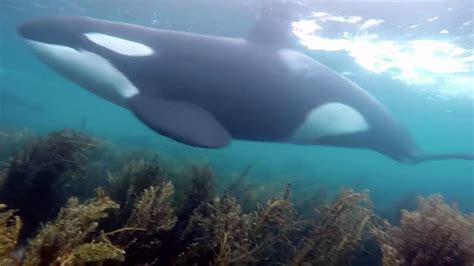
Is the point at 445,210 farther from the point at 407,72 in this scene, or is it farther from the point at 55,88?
the point at 55,88

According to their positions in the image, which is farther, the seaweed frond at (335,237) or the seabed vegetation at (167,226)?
the seaweed frond at (335,237)

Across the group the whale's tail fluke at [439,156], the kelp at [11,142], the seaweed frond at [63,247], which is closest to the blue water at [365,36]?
the whale's tail fluke at [439,156]

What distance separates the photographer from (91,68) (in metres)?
6.41

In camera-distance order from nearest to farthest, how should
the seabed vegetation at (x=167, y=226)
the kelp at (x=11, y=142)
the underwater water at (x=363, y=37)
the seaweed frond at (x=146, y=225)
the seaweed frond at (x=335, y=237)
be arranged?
the seabed vegetation at (x=167, y=226)
the seaweed frond at (x=146, y=225)
the seaweed frond at (x=335, y=237)
the kelp at (x=11, y=142)
the underwater water at (x=363, y=37)

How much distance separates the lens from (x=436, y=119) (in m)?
37.1

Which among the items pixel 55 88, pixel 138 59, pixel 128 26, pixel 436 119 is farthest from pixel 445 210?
pixel 55 88

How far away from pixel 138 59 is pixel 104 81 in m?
0.62

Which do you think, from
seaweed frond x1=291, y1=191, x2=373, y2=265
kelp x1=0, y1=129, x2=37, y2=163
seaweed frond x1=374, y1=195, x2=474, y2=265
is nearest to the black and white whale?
seaweed frond x1=291, y1=191, x2=373, y2=265

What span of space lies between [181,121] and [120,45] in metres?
1.60

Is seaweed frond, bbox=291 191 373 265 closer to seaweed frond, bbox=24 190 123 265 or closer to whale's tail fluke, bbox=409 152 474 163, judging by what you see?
seaweed frond, bbox=24 190 123 265

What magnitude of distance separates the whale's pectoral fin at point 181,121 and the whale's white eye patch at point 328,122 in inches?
64.5

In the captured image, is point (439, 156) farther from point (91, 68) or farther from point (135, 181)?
point (91, 68)

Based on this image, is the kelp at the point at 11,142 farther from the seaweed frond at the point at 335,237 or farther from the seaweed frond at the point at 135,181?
the seaweed frond at the point at 335,237

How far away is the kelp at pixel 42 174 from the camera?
6246 mm
